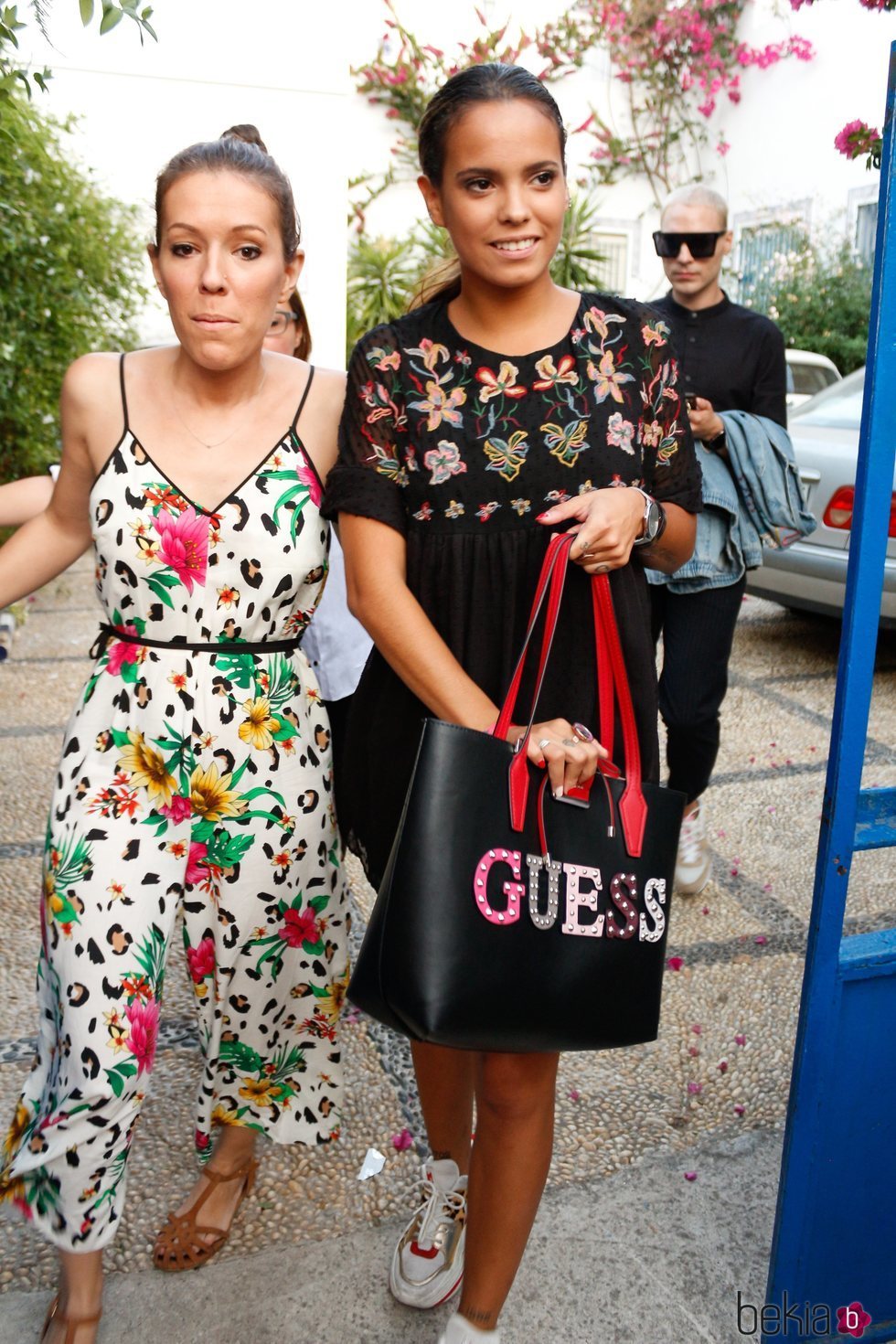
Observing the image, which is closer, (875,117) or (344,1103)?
(344,1103)

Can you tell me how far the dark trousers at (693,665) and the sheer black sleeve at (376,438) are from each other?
173 centimetres

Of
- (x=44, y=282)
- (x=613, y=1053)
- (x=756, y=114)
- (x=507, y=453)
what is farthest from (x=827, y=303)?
(x=507, y=453)

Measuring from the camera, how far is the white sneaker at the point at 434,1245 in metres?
2.13

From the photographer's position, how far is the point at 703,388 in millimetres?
3445

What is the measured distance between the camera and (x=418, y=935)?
5.15 feet

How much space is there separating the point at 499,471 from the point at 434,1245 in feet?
4.55

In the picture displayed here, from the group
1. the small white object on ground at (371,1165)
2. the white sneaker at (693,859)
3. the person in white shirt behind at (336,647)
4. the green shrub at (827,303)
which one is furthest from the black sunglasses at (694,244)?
the green shrub at (827,303)

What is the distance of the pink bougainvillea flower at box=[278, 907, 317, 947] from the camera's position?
6.97 ft

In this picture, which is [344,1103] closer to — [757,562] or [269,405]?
[269,405]

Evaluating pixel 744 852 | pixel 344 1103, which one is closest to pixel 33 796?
pixel 344 1103

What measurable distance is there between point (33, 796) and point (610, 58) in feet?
40.7

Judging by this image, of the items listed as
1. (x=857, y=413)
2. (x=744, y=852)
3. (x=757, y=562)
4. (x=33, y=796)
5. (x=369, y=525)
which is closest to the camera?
(x=369, y=525)

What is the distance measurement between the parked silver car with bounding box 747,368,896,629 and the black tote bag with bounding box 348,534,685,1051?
4.41 m

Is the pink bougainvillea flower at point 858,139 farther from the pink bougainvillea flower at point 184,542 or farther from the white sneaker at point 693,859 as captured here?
the white sneaker at point 693,859
